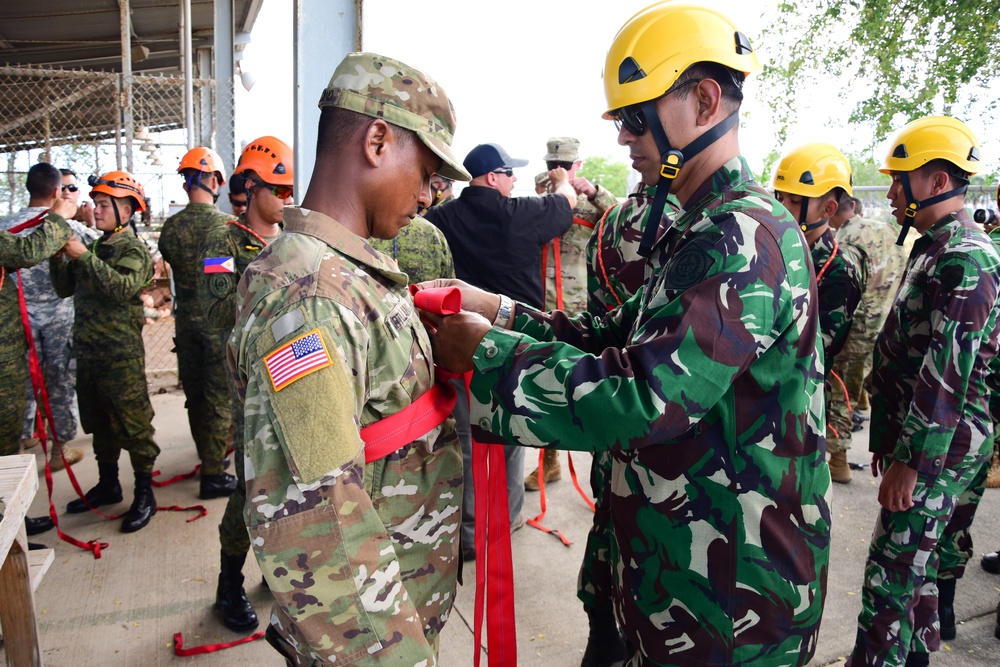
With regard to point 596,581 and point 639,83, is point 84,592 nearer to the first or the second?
point 596,581

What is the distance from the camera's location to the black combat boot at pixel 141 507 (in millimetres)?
4414

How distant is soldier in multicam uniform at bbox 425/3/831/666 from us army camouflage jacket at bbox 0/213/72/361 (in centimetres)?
383

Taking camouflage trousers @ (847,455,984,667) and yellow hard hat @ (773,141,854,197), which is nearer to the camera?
camouflage trousers @ (847,455,984,667)

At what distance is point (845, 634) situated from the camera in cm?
338

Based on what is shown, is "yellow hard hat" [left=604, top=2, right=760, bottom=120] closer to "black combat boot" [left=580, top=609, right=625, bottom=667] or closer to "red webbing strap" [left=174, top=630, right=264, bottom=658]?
"black combat boot" [left=580, top=609, right=625, bottom=667]

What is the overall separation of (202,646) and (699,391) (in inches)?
116

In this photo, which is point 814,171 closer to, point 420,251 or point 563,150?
point 563,150

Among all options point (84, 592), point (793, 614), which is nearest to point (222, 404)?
point (84, 592)

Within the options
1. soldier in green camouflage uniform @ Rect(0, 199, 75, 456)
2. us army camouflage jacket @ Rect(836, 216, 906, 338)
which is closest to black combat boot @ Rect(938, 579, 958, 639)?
us army camouflage jacket @ Rect(836, 216, 906, 338)

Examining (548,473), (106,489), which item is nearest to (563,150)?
(548,473)

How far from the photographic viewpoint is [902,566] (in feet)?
8.88

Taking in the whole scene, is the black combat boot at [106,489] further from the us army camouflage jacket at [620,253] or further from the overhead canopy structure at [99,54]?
the overhead canopy structure at [99,54]

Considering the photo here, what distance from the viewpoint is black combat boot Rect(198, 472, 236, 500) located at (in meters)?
4.93

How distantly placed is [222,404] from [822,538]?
4.19m
